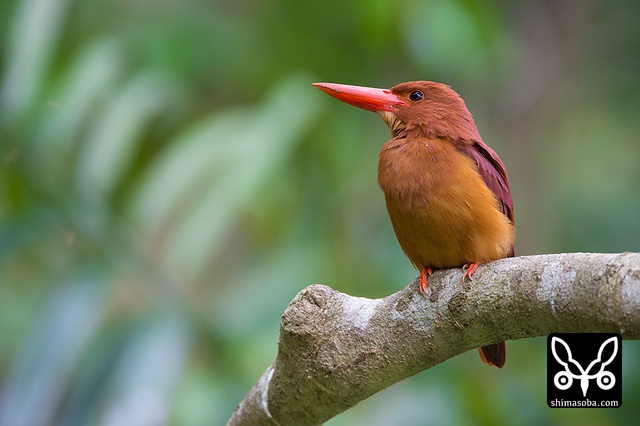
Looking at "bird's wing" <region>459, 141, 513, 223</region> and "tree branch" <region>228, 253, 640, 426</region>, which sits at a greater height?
"bird's wing" <region>459, 141, 513, 223</region>

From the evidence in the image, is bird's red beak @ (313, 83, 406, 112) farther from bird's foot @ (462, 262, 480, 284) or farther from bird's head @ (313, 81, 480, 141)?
bird's foot @ (462, 262, 480, 284)

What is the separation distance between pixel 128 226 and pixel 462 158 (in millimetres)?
1503

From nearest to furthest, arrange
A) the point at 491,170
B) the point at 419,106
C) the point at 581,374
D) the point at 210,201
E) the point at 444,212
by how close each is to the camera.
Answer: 1. the point at 581,374
2. the point at 444,212
3. the point at 491,170
4. the point at 419,106
5. the point at 210,201

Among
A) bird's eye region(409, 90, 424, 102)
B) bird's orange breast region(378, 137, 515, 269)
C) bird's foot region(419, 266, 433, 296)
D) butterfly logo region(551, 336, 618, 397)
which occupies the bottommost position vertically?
butterfly logo region(551, 336, 618, 397)

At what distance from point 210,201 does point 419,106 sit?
114 cm

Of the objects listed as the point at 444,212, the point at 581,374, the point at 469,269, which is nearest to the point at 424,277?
the point at 469,269

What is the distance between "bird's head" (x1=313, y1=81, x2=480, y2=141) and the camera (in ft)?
7.45

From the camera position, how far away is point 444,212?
2.05 m

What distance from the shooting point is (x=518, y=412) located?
11.6 ft

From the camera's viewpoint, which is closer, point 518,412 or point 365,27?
point 518,412

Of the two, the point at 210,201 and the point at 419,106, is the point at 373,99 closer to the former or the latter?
the point at 419,106

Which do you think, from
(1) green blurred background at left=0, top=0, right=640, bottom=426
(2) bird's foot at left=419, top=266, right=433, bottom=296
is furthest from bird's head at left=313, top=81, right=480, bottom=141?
(1) green blurred background at left=0, top=0, right=640, bottom=426

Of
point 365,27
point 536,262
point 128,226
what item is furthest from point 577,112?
point 536,262

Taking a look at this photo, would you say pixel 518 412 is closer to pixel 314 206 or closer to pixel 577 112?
pixel 314 206
